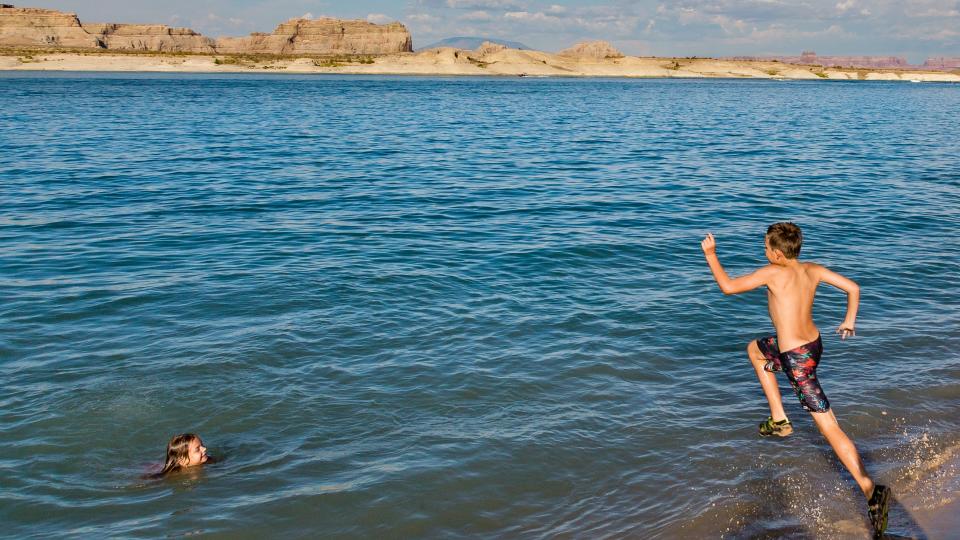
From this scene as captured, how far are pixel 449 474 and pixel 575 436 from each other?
145cm

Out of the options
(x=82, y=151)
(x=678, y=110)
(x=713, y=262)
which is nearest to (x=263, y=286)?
(x=713, y=262)

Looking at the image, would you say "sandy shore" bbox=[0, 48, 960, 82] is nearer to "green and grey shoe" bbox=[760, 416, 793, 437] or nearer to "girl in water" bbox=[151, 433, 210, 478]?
"girl in water" bbox=[151, 433, 210, 478]

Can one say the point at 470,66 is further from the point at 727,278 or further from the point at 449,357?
the point at 727,278

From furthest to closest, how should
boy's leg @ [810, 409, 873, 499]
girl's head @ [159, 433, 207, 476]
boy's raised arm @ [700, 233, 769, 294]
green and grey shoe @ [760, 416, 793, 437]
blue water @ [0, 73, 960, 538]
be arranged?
green and grey shoe @ [760, 416, 793, 437], girl's head @ [159, 433, 207, 476], blue water @ [0, 73, 960, 538], boy's raised arm @ [700, 233, 769, 294], boy's leg @ [810, 409, 873, 499]

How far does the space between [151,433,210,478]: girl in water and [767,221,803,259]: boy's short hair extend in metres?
5.48

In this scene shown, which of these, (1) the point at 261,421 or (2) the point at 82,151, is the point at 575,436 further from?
(2) the point at 82,151

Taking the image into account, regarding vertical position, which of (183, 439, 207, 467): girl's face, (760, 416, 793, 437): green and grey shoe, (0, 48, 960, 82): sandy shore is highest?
(0, 48, 960, 82): sandy shore

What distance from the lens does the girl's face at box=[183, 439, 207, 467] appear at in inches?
289

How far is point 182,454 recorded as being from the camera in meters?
7.34

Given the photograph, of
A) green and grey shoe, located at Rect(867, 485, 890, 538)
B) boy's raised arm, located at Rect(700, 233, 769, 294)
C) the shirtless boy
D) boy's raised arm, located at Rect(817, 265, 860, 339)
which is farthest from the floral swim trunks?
green and grey shoe, located at Rect(867, 485, 890, 538)

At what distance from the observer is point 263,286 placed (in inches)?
521

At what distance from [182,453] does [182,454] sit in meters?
0.01

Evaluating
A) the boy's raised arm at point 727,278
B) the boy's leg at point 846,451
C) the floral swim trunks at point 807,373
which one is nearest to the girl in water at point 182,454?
the boy's raised arm at point 727,278

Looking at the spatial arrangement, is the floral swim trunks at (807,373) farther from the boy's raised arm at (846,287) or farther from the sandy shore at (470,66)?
the sandy shore at (470,66)
